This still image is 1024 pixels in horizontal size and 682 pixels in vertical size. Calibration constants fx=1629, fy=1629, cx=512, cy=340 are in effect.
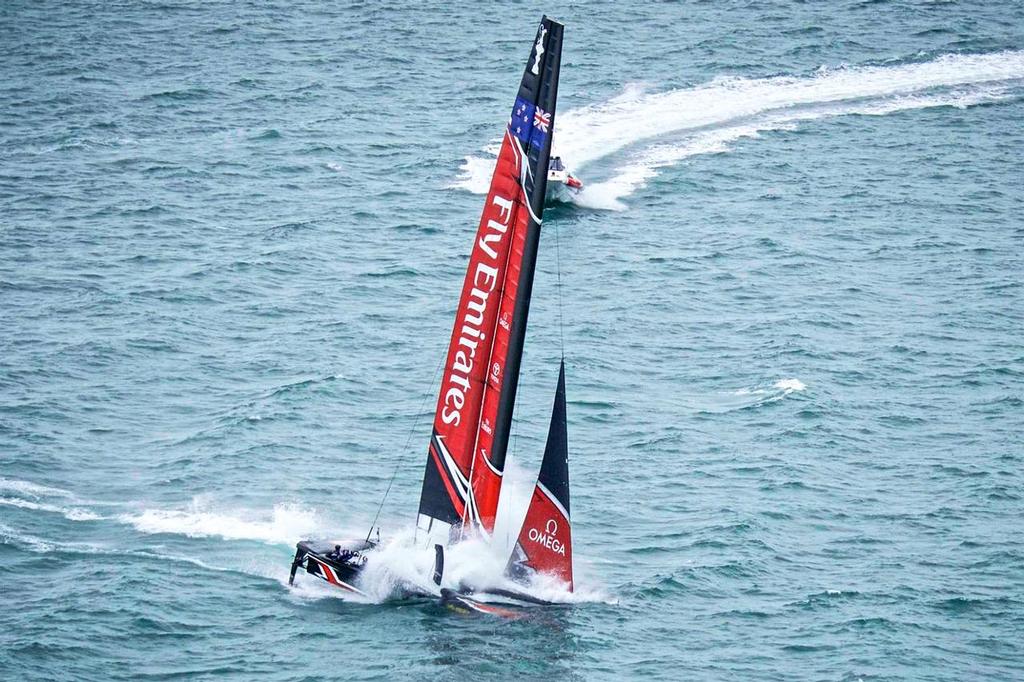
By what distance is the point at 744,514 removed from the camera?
56.9 meters

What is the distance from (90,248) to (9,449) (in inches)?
878

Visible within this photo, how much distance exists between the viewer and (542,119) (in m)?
45.5

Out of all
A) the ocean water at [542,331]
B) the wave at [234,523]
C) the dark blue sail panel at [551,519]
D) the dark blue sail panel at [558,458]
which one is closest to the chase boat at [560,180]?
the ocean water at [542,331]

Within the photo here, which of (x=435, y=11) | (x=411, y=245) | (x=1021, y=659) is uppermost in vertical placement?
(x=435, y=11)

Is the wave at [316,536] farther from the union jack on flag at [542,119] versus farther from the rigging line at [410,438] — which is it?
the union jack on flag at [542,119]

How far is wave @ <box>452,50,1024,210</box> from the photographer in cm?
9481

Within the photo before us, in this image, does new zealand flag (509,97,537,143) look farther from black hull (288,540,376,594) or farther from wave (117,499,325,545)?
wave (117,499,325,545)

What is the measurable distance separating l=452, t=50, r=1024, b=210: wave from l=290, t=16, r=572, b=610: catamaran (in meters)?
43.2

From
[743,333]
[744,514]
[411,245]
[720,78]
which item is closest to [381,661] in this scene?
[744,514]

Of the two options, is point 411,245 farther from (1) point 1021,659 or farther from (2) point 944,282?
(1) point 1021,659

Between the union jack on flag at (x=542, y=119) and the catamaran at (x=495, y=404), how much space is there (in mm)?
28

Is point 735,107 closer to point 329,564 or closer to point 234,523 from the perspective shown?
point 234,523

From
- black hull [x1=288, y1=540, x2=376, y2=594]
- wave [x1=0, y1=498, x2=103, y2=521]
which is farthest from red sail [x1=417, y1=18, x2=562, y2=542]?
wave [x1=0, y1=498, x2=103, y2=521]

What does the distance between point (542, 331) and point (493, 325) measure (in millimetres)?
25759
